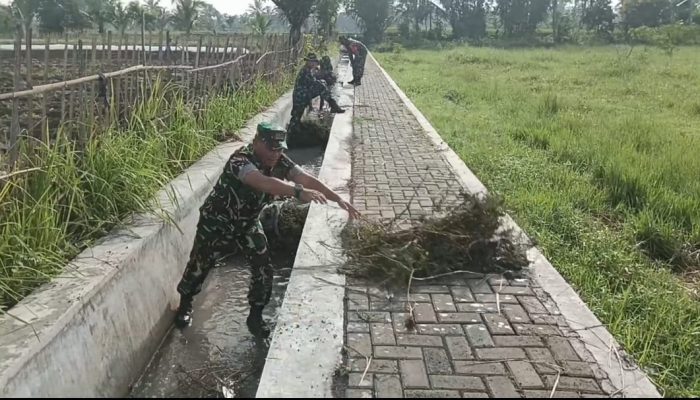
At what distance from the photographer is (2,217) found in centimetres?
345

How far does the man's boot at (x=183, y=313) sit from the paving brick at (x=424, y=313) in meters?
1.69

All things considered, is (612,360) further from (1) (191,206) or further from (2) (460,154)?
(2) (460,154)

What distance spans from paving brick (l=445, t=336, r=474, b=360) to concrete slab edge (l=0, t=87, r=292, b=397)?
1.73 metres

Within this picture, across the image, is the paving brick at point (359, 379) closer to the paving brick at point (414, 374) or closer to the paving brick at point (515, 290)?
the paving brick at point (414, 374)

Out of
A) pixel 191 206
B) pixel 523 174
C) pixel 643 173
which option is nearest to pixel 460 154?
pixel 523 174

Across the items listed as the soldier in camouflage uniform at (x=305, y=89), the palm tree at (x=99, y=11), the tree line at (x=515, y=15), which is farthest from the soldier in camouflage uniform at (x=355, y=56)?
the tree line at (x=515, y=15)

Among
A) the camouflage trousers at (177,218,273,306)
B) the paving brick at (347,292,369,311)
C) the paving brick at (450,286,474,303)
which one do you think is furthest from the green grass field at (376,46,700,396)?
the camouflage trousers at (177,218,273,306)

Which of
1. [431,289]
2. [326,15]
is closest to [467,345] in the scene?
[431,289]

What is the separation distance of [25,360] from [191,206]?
2.43 metres

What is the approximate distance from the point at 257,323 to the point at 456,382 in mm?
1779

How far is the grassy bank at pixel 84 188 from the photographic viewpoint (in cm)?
330

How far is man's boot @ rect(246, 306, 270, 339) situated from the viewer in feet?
13.2

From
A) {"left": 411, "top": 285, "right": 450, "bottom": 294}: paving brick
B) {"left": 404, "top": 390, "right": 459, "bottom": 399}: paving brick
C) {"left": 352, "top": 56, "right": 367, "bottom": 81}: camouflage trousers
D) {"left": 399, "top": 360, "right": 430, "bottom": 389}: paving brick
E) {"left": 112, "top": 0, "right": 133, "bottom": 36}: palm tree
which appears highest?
{"left": 112, "top": 0, "right": 133, "bottom": 36}: palm tree

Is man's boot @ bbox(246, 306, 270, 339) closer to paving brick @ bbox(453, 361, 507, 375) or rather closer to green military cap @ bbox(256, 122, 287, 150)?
green military cap @ bbox(256, 122, 287, 150)
